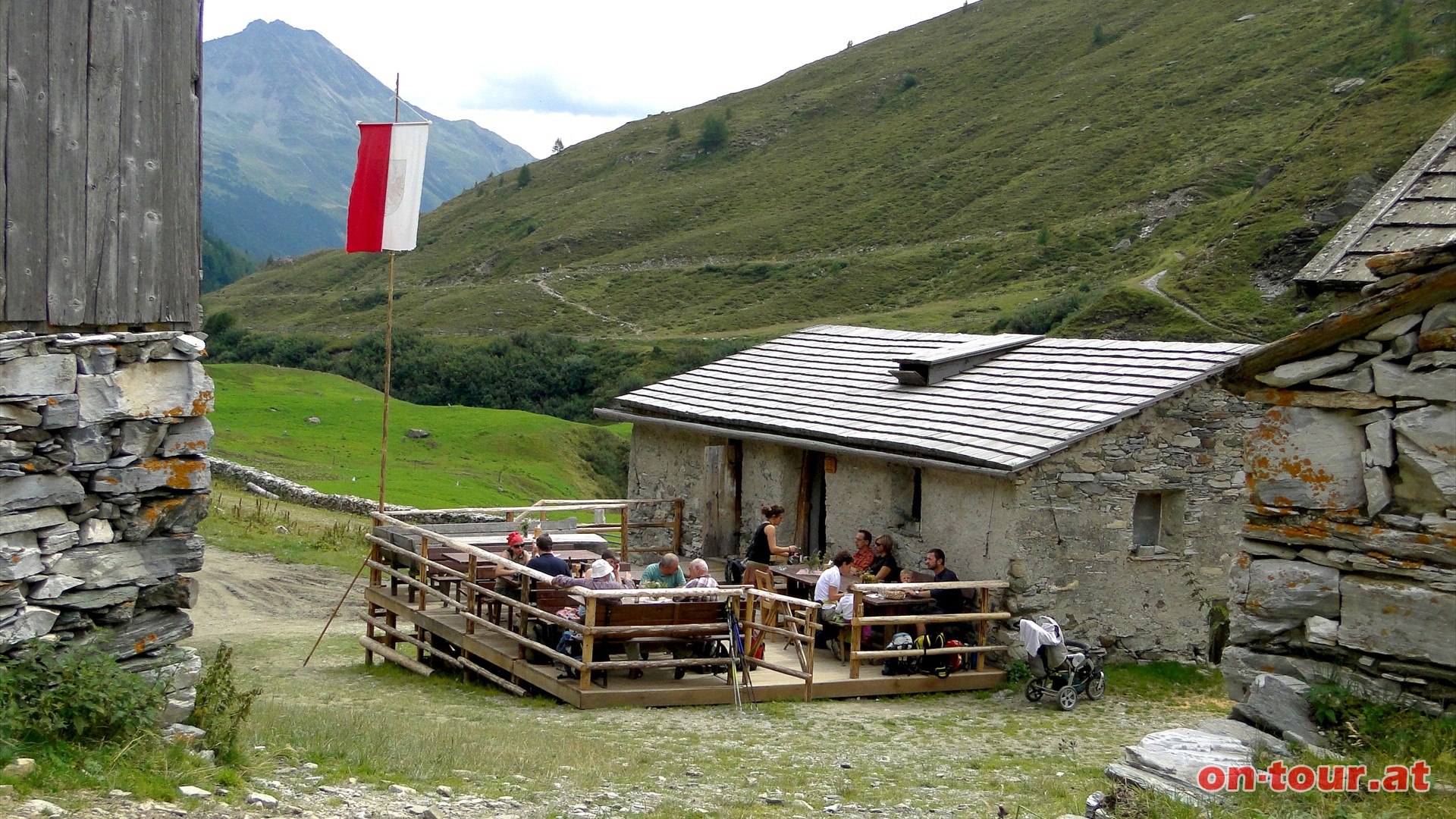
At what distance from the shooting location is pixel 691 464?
60.2 ft

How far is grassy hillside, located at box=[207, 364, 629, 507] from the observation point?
103ft

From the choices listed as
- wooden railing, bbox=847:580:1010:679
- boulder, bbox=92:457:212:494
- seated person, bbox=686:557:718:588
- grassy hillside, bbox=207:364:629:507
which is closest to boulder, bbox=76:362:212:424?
boulder, bbox=92:457:212:494

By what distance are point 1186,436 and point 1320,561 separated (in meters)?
8.46

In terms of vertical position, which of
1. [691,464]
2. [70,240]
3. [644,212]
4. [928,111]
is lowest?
[691,464]

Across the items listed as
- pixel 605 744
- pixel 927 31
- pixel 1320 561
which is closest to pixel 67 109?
pixel 605 744

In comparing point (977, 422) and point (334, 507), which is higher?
point (977, 422)

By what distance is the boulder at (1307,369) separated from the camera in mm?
5598

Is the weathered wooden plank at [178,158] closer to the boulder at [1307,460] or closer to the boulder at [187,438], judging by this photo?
the boulder at [187,438]

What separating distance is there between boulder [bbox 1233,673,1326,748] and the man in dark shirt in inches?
322

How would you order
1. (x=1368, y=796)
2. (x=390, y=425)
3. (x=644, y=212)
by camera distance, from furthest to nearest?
(x=644, y=212) → (x=390, y=425) → (x=1368, y=796)

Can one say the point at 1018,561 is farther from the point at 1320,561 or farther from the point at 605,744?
the point at 1320,561

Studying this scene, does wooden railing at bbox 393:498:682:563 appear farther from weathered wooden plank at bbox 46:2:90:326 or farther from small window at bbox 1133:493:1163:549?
weathered wooden plank at bbox 46:2:90:326

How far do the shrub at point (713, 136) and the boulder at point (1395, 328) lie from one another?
108 metres

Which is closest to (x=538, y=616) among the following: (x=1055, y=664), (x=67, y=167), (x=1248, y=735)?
(x=1055, y=664)
